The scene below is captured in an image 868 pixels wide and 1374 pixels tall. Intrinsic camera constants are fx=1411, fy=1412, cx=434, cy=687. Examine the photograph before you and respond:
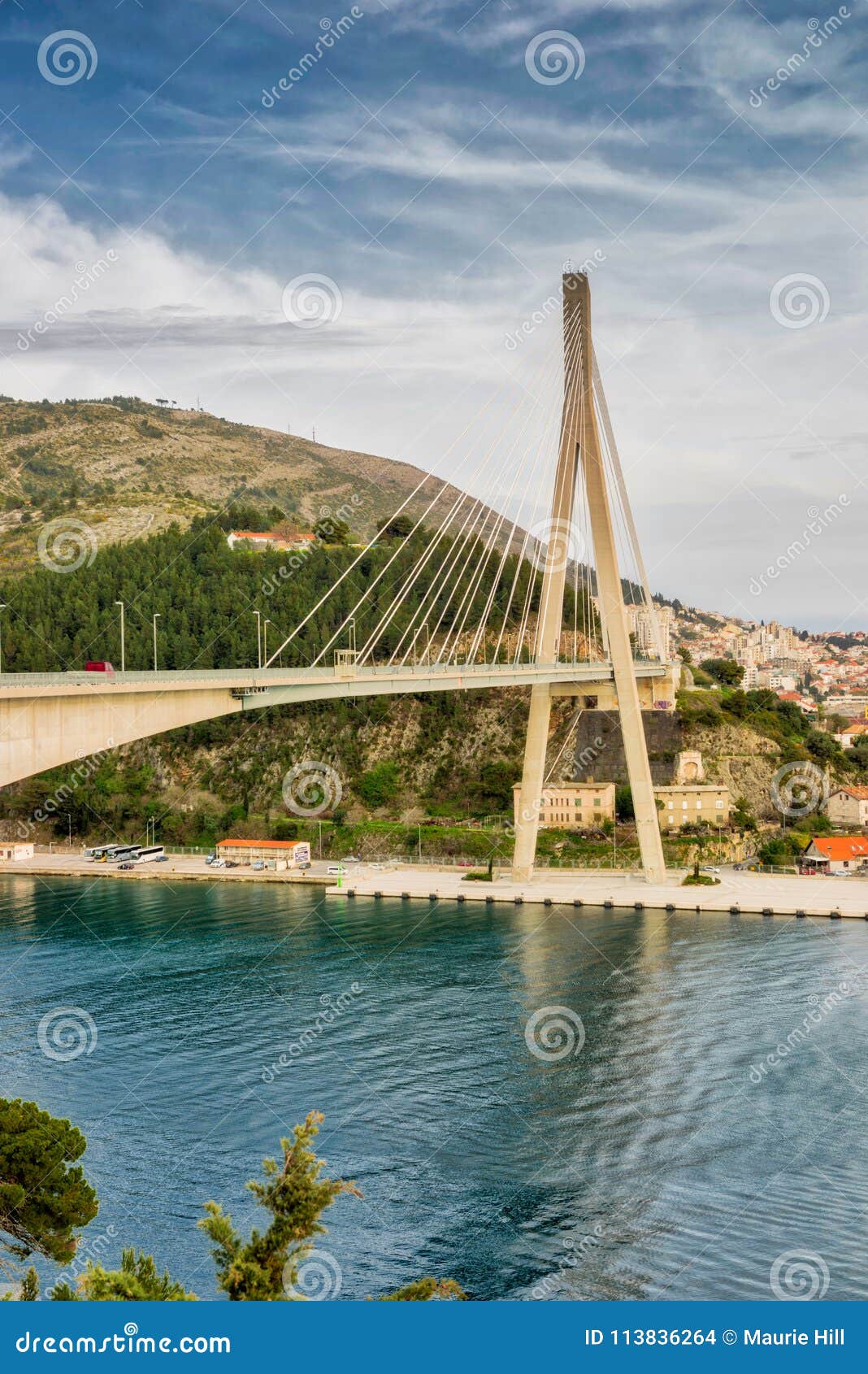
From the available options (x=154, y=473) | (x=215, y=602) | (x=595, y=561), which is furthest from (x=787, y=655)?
(x=595, y=561)

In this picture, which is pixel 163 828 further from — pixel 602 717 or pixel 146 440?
pixel 146 440

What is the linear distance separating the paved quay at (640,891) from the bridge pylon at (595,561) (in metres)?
1.60

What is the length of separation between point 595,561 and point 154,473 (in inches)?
2610

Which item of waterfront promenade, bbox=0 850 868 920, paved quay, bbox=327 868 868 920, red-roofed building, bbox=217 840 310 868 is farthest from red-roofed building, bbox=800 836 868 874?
red-roofed building, bbox=217 840 310 868

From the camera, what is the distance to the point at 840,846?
3706cm

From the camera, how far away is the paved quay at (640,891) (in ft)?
104

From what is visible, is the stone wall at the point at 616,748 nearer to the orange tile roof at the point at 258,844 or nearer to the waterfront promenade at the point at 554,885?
the waterfront promenade at the point at 554,885

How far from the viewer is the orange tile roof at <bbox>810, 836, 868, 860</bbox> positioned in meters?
36.8

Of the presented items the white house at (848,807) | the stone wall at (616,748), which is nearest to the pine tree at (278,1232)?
the stone wall at (616,748)

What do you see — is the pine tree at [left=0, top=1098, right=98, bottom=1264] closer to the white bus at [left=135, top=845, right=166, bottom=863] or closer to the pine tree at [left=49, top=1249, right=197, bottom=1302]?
the pine tree at [left=49, top=1249, right=197, bottom=1302]

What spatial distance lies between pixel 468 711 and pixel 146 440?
60.0 m

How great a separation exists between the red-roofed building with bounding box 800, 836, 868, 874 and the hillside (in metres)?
39.0

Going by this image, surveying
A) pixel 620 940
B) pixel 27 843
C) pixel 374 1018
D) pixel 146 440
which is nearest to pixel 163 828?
pixel 27 843

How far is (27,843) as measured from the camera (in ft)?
140
